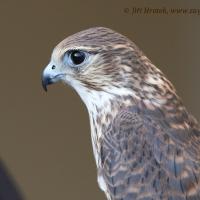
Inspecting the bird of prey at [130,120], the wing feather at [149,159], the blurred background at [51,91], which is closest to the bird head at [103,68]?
the bird of prey at [130,120]

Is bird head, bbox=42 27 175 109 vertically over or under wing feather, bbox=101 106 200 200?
over

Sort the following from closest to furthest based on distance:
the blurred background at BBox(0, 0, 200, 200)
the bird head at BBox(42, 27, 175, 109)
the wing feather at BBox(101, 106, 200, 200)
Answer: the wing feather at BBox(101, 106, 200, 200)
the bird head at BBox(42, 27, 175, 109)
the blurred background at BBox(0, 0, 200, 200)

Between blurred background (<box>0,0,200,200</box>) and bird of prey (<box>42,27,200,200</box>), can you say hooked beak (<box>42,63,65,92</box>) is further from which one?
blurred background (<box>0,0,200,200</box>)

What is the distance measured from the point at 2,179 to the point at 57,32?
93.2 inches

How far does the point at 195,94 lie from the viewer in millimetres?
4590

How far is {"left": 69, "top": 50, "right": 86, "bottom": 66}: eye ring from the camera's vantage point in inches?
90.7

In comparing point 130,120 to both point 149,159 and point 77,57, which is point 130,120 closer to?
point 149,159

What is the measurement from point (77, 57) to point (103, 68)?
0.10 metres

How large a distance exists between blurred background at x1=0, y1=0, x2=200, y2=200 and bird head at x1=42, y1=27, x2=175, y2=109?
184 centimetres

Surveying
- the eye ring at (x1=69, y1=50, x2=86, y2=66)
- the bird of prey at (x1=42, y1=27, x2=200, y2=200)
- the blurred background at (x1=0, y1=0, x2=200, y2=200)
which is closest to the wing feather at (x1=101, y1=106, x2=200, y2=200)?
the bird of prey at (x1=42, y1=27, x2=200, y2=200)

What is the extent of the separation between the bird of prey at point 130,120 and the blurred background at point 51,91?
1853 mm

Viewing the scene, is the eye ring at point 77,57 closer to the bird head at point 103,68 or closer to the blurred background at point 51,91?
the bird head at point 103,68

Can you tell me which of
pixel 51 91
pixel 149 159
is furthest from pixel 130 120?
pixel 51 91

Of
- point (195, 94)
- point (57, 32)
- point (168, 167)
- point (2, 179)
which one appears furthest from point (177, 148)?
point (195, 94)
